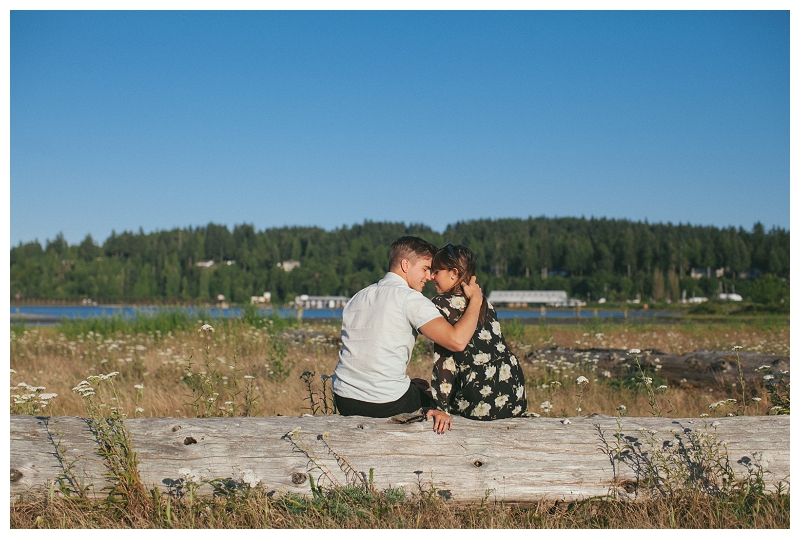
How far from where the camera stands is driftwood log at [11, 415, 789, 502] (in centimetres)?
359

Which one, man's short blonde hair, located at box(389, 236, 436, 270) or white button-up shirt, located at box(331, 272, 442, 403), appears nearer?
white button-up shirt, located at box(331, 272, 442, 403)

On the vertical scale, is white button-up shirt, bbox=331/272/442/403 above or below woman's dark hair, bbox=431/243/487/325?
below

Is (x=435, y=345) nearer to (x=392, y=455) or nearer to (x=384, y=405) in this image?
(x=384, y=405)

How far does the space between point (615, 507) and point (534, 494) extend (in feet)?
1.54

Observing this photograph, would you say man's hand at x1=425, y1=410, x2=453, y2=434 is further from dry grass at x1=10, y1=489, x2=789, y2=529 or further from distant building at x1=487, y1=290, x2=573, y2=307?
distant building at x1=487, y1=290, x2=573, y2=307

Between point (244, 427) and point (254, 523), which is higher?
point (244, 427)

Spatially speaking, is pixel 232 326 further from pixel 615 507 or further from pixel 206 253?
pixel 206 253

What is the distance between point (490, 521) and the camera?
337cm

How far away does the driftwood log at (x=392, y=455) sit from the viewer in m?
3.59

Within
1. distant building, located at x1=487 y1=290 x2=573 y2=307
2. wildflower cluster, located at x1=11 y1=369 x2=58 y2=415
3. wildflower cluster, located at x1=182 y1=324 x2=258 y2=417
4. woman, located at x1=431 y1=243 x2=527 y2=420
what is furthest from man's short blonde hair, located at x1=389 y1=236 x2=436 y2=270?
distant building, located at x1=487 y1=290 x2=573 y2=307

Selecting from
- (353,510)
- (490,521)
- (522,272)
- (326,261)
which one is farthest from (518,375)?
(522,272)

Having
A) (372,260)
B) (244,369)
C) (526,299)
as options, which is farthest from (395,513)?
(372,260)

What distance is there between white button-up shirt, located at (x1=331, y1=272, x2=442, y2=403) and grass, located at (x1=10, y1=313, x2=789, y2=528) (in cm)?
51

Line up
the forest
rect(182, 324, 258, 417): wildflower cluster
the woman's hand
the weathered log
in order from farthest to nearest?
the forest
the weathered log
rect(182, 324, 258, 417): wildflower cluster
the woman's hand
